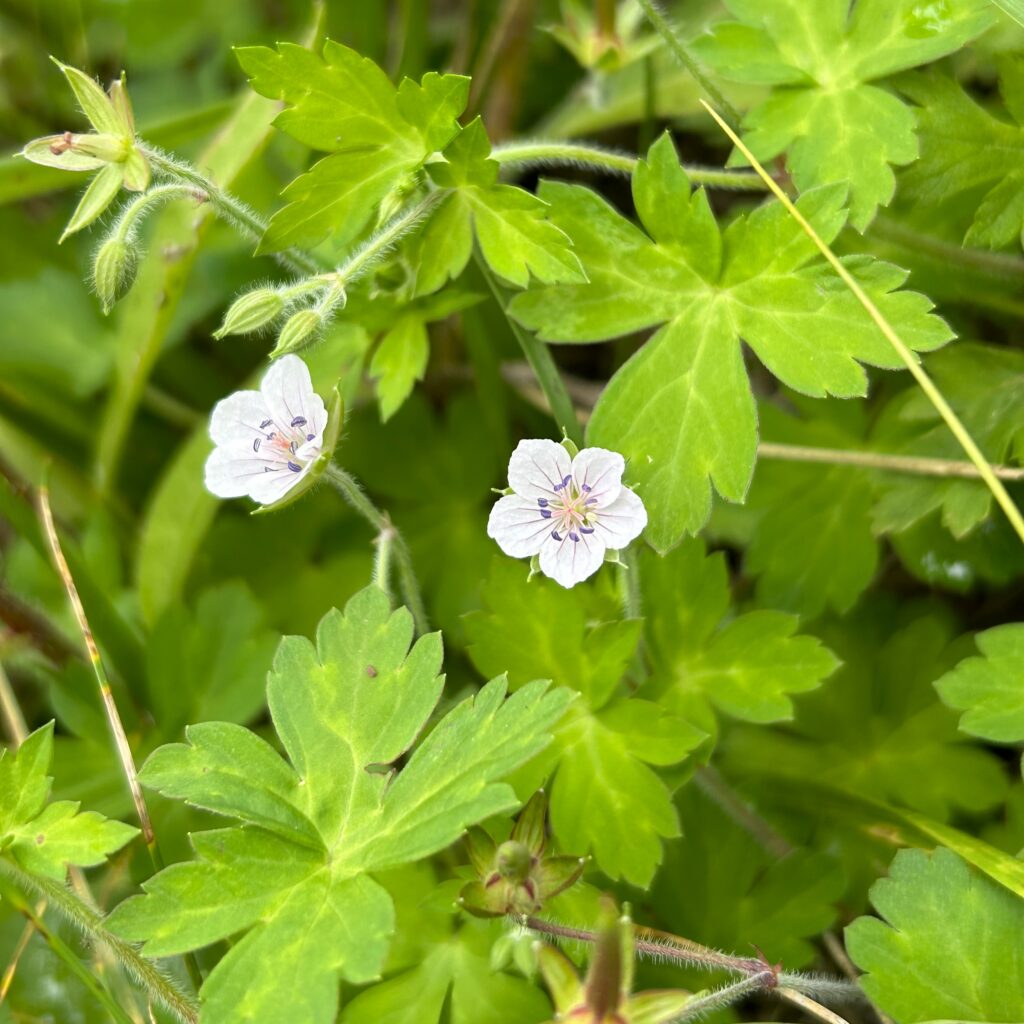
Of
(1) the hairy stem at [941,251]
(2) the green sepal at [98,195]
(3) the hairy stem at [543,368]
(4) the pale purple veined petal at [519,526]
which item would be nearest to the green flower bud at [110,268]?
(2) the green sepal at [98,195]

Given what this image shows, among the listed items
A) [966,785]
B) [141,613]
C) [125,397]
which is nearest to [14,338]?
[125,397]

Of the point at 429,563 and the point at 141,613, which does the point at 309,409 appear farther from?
the point at 141,613

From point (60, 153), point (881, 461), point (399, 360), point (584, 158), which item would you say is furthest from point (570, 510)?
point (60, 153)

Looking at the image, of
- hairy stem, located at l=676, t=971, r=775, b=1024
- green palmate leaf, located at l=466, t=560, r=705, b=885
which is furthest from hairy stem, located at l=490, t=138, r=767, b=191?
hairy stem, located at l=676, t=971, r=775, b=1024

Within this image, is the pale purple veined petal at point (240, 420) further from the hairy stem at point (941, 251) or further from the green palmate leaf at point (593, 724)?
the hairy stem at point (941, 251)

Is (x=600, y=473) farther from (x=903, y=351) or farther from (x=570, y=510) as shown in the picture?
(x=903, y=351)

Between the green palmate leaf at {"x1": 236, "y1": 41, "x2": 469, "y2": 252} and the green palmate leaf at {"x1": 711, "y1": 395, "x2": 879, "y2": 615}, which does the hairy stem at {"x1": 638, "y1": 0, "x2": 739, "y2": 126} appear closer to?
the green palmate leaf at {"x1": 236, "y1": 41, "x2": 469, "y2": 252}
